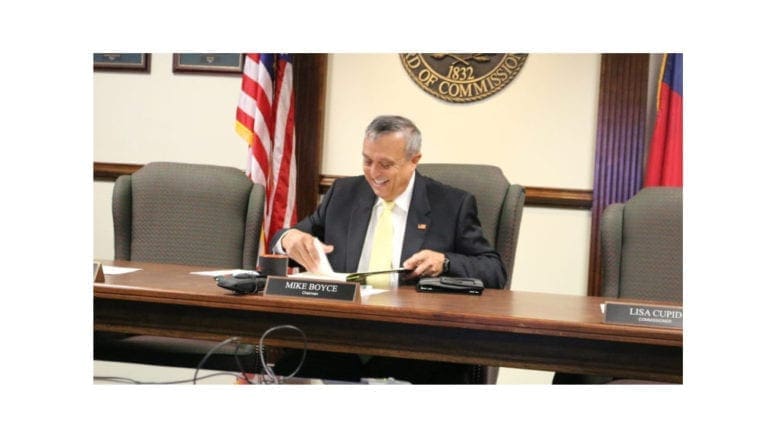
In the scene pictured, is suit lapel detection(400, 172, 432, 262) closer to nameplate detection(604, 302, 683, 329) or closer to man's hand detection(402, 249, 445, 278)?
man's hand detection(402, 249, 445, 278)

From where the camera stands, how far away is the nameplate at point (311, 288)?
1.94 m

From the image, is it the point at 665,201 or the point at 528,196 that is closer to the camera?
the point at 665,201

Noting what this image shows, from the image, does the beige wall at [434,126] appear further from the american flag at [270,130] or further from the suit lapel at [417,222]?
the suit lapel at [417,222]

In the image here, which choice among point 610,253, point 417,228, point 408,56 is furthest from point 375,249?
point 408,56

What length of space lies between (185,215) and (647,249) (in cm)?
173

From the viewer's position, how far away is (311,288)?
77.1 inches

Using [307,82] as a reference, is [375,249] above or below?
below

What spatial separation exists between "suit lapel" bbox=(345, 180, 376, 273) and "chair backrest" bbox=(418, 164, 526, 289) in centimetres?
29

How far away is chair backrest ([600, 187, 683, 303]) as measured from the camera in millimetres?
2658

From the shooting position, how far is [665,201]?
2.66 meters

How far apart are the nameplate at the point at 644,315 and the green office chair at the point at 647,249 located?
915 mm

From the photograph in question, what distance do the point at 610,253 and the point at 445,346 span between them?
1057 millimetres

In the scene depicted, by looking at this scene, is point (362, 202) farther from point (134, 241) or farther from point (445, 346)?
point (445, 346)
